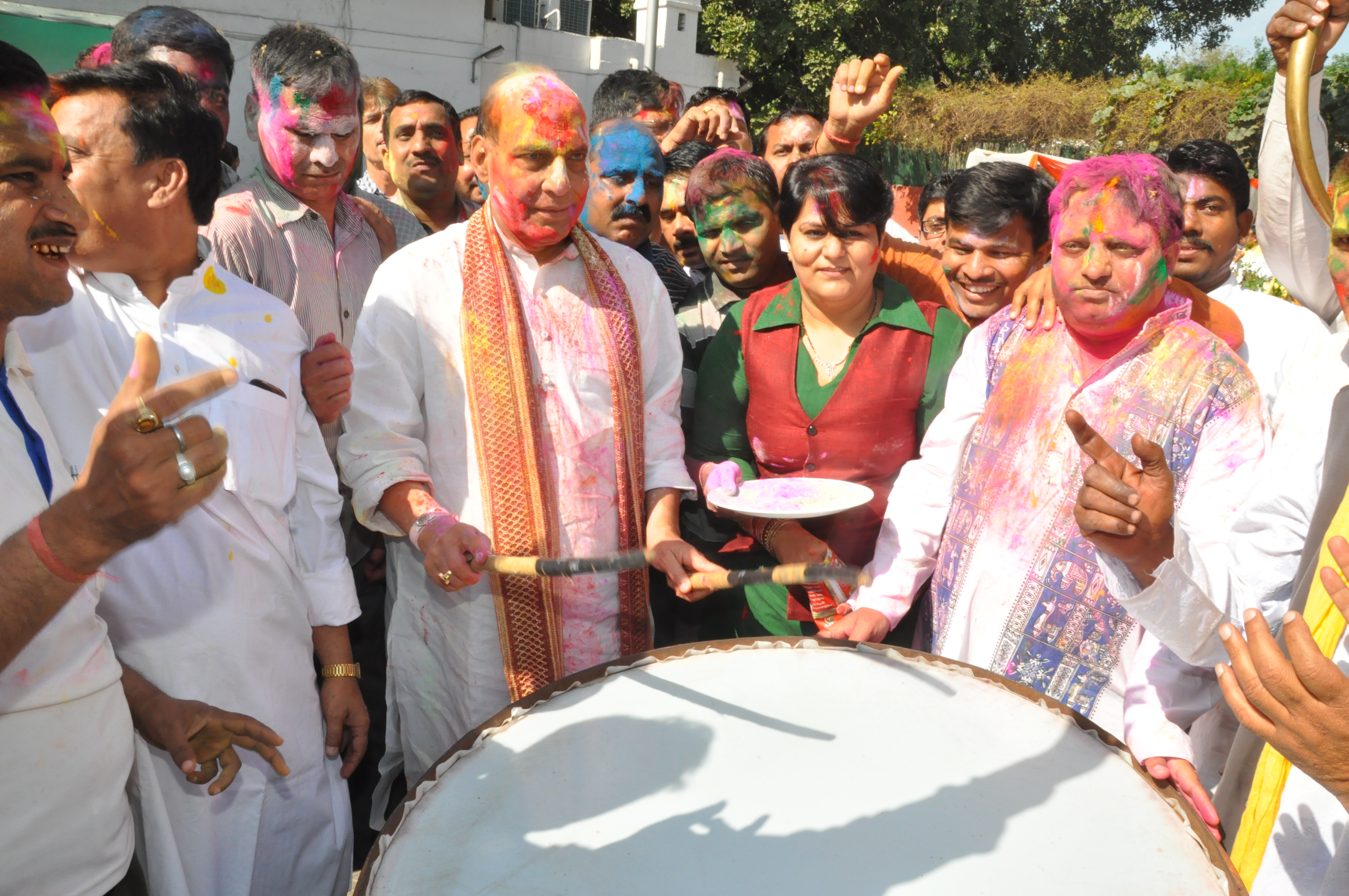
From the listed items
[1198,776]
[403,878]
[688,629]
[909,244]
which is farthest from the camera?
[909,244]

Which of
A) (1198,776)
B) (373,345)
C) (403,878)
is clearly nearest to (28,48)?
(373,345)

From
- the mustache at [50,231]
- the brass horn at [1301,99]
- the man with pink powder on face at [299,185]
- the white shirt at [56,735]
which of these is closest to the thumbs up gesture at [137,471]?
the white shirt at [56,735]

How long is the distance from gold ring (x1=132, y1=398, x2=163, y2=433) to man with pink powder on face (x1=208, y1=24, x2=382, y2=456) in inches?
58.9

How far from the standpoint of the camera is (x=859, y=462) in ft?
8.67

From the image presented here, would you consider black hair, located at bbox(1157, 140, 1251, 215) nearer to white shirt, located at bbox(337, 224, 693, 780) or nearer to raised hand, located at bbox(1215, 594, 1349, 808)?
white shirt, located at bbox(337, 224, 693, 780)

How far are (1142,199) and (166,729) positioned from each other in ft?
7.88

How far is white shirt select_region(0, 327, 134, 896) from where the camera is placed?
1.46m

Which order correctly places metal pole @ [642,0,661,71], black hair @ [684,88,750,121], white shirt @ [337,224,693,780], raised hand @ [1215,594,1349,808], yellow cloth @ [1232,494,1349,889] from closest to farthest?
1. raised hand @ [1215,594,1349,808]
2. yellow cloth @ [1232,494,1349,889]
3. white shirt @ [337,224,693,780]
4. black hair @ [684,88,750,121]
5. metal pole @ [642,0,661,71]

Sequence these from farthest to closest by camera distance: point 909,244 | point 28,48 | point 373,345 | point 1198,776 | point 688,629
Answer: point 28,48 < point 909,244 < point 688,629 < point 373,345 < point 1198,776

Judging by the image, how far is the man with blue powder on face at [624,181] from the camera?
10.8 ft

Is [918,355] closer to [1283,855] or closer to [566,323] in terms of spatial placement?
[566,323]

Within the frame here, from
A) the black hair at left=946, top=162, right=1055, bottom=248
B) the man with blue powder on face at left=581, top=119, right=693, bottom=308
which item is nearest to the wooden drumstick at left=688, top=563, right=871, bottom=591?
the black hair at left=946, top=162, right=1055, bottom=248

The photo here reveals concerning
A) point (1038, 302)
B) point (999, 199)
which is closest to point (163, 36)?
point (999, 199)

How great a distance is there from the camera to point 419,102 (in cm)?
395
